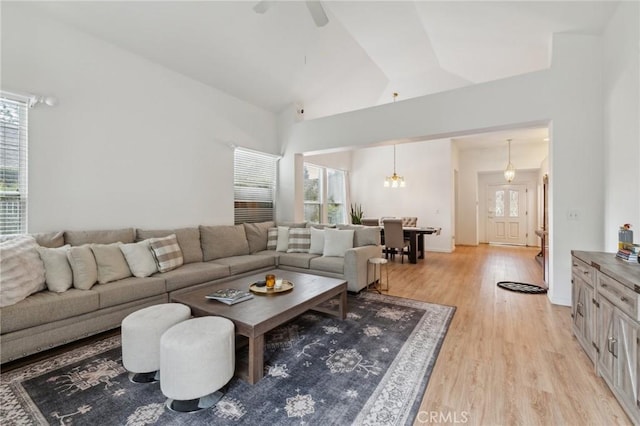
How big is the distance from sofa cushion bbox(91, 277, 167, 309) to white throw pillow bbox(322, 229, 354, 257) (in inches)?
86.1

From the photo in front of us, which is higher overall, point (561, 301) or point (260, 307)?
point (260, 307)

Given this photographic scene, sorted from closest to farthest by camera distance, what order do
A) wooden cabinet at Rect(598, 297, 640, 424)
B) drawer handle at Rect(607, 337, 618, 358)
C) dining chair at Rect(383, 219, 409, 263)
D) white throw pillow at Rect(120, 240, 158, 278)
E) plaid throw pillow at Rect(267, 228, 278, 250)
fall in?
wooden cabinet at Rect(598, 297, 640, 424), drawer handle at Rect(607, 337, 618, 358), white throw pillow at Rect(120, 240, 158, 278), plaid throw pillow at Rect(267, 228, 278, 250), dining chair at Rect(383, 219, 409, 263)

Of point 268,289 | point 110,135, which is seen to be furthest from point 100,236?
point 268,289

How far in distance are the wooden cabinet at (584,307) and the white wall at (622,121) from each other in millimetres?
589

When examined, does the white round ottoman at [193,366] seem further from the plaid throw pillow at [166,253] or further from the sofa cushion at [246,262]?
the sofa cushion at [246,262]

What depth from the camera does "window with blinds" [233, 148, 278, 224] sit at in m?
5.11

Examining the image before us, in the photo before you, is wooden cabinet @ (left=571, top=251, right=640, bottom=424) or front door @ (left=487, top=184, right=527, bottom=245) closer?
wooden cabinet @ (left=571, top=251, right=640, bottom=424)

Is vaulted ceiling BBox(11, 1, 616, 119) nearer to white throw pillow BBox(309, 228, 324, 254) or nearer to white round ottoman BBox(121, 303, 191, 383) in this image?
white throw pillow BBox(309, 228, 324, 254)

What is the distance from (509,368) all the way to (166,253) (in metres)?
3.50

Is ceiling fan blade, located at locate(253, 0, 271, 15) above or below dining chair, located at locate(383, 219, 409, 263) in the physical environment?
above

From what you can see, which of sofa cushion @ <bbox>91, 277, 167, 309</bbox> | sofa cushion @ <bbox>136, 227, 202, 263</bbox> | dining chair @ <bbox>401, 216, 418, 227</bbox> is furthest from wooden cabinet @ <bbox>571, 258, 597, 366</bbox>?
dining chair @ <bbox>401, 216, 418, 227</bbox>

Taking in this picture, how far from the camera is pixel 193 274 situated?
3.22 m

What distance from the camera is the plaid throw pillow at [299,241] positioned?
14.8 feet

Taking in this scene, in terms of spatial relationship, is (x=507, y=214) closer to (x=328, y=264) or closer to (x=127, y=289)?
(x=328, y=264)
